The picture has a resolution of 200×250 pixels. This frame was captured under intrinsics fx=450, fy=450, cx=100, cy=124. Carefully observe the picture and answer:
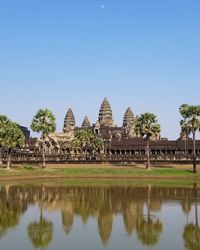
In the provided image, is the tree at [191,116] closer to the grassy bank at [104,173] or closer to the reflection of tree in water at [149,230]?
the grassy bank at [104,173]

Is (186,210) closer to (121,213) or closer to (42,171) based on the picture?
(121,213)

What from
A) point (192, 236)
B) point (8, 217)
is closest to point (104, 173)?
point (8, 217)

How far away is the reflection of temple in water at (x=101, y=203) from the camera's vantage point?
3559cm

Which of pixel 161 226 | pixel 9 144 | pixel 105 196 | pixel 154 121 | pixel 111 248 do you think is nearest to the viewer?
pixel 111 248

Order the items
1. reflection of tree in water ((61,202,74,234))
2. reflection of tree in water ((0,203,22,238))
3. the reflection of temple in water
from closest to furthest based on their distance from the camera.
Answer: reflection of tree in water ((61,202,74,234)), reflection of tree in water ((0,203,22,238)), the reflection of temple in water

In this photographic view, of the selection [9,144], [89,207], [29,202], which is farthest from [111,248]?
[9,144]

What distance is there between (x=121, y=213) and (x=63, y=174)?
138ft

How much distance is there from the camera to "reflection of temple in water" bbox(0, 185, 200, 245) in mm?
35594

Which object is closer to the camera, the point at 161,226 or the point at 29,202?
the point at 161,226

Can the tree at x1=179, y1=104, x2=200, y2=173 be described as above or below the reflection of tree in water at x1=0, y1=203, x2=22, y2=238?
above

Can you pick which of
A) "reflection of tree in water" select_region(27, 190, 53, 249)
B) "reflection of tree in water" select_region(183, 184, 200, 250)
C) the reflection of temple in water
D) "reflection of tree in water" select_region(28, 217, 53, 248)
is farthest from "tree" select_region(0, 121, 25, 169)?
"reflection of tree in water" select_region(183, 184, 200, 250)

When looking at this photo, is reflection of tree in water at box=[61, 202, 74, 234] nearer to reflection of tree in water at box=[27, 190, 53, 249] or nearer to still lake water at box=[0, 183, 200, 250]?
still lake water at box=[0, 183, 200, 250]

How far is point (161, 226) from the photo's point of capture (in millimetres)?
35375

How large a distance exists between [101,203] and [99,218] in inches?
376
